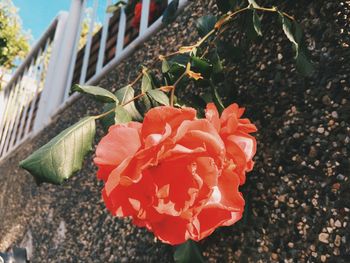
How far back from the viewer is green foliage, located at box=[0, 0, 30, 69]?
523 centimetres

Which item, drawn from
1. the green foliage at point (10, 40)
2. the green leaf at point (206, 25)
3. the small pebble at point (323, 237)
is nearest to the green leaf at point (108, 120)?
the green leaf at point (206, 25)

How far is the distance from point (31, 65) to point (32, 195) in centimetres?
234

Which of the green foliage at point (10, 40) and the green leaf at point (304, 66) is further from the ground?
the green leaf at point (304, 66)

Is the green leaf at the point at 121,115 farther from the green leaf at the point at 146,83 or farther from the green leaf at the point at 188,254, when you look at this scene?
the green leaf at the point at 188,254

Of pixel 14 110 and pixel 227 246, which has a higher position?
pixel 227 246

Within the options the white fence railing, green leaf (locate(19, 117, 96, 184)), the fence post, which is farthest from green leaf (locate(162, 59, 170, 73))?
the fence post

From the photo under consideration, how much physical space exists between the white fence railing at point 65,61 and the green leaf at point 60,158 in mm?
1137

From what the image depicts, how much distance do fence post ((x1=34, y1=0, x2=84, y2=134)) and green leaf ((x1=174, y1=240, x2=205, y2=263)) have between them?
2266mm

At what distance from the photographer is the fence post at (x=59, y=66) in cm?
312

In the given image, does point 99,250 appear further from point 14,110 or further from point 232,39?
point 14,110

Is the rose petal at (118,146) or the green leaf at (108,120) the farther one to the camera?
the green leaf at (108,120)

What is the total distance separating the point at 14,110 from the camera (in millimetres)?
4773

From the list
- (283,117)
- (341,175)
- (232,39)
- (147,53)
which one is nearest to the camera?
(341,175)

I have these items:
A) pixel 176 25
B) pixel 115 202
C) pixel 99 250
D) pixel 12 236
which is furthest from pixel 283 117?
pixel 12 236
